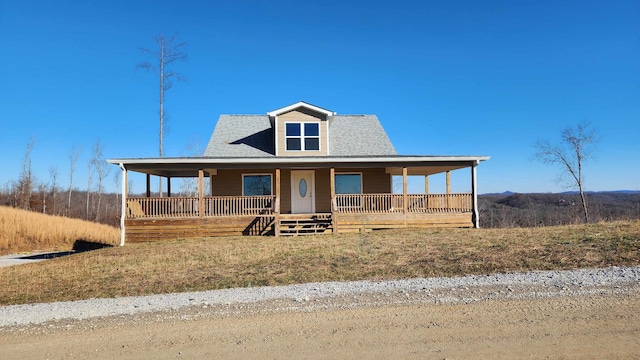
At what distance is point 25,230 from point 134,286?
15669mm

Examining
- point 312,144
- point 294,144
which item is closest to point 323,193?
point 312,144

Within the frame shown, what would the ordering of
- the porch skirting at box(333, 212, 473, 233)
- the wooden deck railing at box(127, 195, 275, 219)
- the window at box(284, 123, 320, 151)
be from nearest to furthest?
the wooden deck railing at box(127, 195, 275, 219) < the porch skirting at box(333, 212, 473, 233) < the window at box(284, 123, 320, 151)

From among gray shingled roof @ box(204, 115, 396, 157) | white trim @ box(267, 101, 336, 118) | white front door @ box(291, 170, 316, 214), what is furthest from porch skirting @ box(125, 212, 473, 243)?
white trim @ box(267, 101, 336, 118)

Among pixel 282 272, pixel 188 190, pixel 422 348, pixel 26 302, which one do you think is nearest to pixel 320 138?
pixel 282 272

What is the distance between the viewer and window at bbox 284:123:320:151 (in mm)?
17312

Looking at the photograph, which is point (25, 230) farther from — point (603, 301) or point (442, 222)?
point (603, 301)

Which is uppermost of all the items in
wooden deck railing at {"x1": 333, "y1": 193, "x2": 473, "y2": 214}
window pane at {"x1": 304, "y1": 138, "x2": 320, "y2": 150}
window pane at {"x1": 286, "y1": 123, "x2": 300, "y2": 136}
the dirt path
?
window pane at {"x1": 286, "y1": 123, "x2": 300, "y2": 136}

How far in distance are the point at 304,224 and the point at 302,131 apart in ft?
14.5

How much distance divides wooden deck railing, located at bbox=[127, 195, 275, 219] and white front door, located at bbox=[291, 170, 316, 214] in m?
2.30

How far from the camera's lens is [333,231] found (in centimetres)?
1530

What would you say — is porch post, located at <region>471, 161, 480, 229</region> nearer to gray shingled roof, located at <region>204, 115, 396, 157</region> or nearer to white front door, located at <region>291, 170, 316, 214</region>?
gray shingled roof, located at <region>204, 115, 396, 157</region>

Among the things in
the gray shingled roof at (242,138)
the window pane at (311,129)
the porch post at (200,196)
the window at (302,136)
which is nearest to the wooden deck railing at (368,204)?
the window at (302,136)

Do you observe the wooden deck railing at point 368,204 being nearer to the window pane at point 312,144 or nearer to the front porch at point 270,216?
the front porch at point 270,216

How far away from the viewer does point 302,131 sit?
17328 mm
